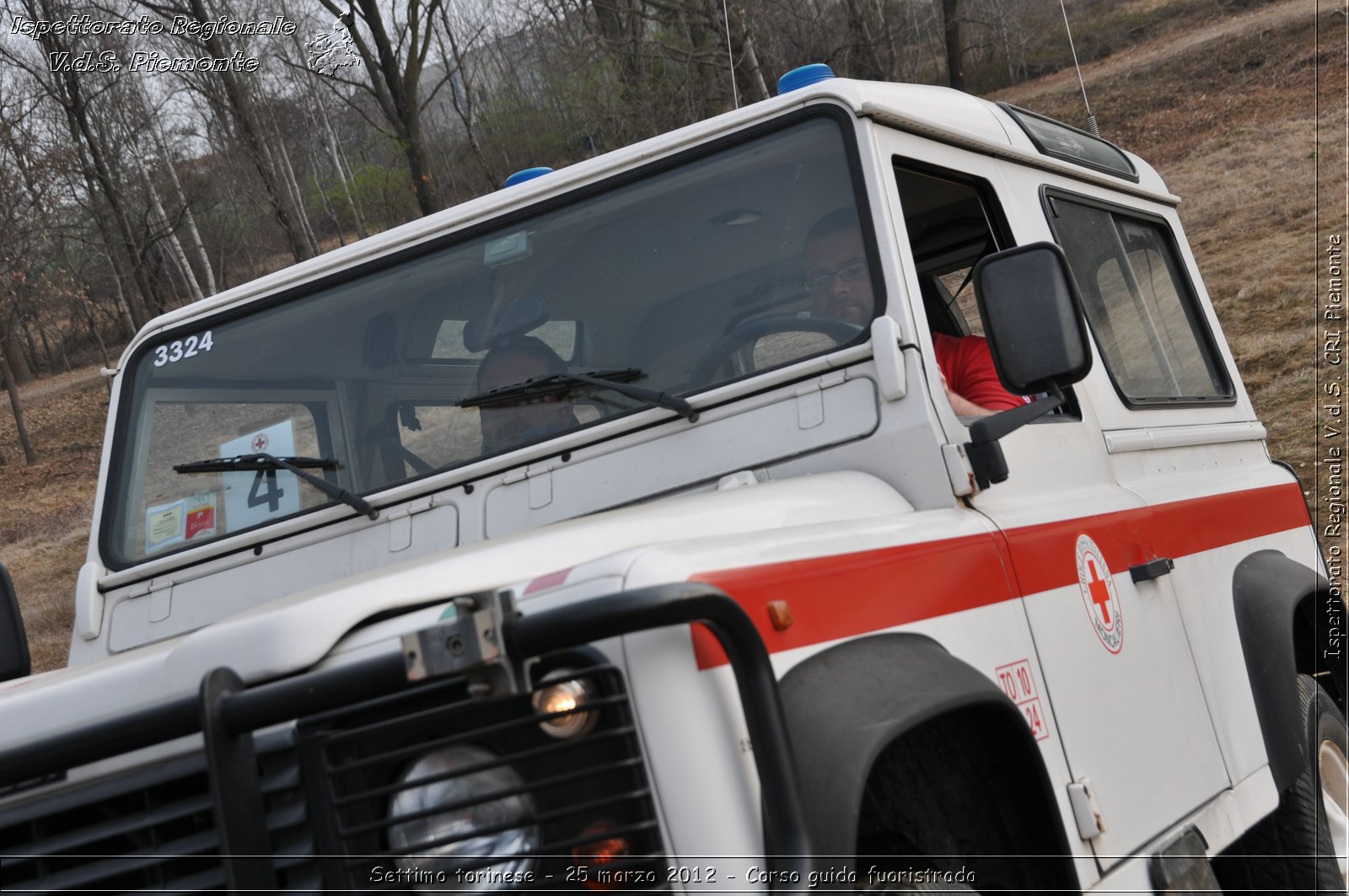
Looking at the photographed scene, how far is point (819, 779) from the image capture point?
1836 millimetres

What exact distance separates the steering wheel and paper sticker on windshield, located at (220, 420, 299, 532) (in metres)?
1.08

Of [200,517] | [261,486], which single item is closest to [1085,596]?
[261,486]

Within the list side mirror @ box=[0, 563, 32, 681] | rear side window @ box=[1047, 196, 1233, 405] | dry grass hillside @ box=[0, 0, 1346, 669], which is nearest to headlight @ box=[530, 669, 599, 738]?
side mirror @ box=[0, 563, 32, 681]

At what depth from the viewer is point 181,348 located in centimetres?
361

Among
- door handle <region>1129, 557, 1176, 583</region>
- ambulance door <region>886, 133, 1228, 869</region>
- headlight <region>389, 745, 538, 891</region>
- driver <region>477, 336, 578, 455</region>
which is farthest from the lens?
door handle <region>1129, 557, 1176, 583</region>

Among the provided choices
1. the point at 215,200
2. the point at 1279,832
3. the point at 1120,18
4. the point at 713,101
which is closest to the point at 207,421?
the point at 1279,832

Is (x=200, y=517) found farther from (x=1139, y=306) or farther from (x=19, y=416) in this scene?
(x=19, y=416)

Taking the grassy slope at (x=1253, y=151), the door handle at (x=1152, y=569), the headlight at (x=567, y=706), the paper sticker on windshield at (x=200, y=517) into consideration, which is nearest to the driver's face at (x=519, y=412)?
the paper sticker on windshield at (x=200, y=517)

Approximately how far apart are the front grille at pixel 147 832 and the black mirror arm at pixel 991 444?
5.15 ft

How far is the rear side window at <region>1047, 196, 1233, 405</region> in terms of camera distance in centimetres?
386

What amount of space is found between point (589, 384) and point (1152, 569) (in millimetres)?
1529

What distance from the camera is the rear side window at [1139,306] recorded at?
3857 mm

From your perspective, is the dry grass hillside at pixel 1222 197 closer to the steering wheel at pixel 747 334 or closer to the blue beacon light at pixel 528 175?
the blue beacon light at pixel 528 175

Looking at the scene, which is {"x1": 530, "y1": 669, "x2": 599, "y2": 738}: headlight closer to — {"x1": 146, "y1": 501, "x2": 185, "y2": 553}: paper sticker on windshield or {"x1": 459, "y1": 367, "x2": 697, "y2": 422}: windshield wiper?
{"x1": 459, "y1": 367, "x2": 697, "y2": 422}: windshield wiper
